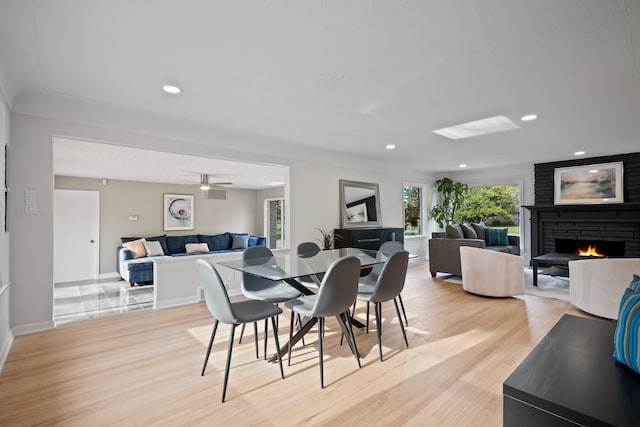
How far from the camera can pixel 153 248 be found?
7023mm

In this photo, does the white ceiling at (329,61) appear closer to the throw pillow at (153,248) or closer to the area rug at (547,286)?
the area rug at (547,286)

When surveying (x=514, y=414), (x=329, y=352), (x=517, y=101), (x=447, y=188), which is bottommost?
(x=329, y=352)

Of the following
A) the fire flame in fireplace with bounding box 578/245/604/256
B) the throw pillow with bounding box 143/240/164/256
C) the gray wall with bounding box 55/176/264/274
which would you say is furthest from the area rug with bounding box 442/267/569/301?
the gray wall with bounding box 55/176/264/274

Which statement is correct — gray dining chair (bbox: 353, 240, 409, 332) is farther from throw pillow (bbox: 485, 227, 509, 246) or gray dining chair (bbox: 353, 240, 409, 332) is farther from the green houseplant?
the green houseplant

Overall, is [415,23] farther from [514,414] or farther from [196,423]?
[196,423]

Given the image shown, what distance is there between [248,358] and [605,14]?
329cm

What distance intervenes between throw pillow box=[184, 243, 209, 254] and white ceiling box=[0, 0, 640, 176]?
4.39 m

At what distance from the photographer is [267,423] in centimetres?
182

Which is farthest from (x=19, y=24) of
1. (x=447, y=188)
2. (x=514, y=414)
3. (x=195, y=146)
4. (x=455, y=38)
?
(x=447, y=188)

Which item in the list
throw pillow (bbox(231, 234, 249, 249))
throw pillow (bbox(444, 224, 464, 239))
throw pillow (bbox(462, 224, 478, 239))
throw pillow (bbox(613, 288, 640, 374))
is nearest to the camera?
throw pillow (bbox(613, 288, 640, 374))

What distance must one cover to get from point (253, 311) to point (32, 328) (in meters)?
2.54

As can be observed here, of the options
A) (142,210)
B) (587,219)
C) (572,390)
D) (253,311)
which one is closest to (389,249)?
(253,311)

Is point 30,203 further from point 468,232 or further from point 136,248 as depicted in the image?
point 468,232

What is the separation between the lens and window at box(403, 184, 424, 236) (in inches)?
315
